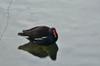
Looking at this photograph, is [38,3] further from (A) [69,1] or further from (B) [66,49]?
(B) [66,49]

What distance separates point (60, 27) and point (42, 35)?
0.11m

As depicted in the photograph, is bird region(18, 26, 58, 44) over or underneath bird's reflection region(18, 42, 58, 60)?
over

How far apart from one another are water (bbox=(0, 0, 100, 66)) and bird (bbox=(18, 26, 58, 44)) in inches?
0.9

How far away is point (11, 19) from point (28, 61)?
24cm

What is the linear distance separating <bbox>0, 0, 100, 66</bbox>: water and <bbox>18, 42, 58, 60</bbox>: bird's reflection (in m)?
0.02

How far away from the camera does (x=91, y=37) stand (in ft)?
3.58

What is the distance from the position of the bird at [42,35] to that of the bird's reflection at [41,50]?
0.6 inches

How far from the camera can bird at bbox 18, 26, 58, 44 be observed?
103 cm

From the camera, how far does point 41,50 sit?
3.33 feet

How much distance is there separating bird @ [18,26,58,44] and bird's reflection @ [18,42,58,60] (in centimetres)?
2

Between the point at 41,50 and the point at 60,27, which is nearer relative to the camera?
the point at 41,50

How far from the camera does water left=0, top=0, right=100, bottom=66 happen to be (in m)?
0.99

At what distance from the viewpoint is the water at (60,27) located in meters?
0.99

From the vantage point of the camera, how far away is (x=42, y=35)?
3.41 ft
